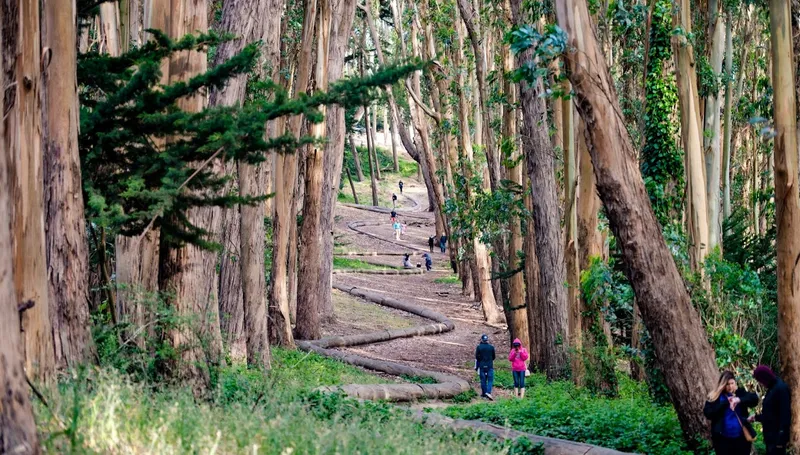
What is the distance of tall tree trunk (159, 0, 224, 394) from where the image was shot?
1070cm

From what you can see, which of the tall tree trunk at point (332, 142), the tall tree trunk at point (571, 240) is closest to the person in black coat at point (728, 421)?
the tall tree trunk at point (571, 240)

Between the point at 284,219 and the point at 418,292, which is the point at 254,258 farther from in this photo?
the point at 418,292

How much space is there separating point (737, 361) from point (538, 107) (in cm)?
765

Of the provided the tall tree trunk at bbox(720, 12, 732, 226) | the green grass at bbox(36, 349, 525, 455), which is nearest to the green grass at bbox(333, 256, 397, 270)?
the tall tree trunk at bbox(720, 12, 732, 226)

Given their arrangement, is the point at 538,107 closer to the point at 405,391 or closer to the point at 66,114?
the point at 405,391

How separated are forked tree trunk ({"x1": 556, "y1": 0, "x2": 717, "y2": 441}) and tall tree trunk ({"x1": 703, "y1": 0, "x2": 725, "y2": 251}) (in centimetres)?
608

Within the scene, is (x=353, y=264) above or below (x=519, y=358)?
below

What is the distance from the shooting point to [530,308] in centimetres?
2259

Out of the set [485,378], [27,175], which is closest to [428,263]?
[485,378]

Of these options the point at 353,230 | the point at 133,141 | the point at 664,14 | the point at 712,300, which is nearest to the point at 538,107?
the point at 664,14

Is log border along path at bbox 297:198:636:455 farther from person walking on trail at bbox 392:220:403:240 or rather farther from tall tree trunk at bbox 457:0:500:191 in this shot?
person walking on trail at bbox 392:220:403:240

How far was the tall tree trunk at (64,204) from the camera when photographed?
31.6 feet

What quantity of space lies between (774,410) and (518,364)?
8.54 m

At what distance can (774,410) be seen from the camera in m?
9.46
